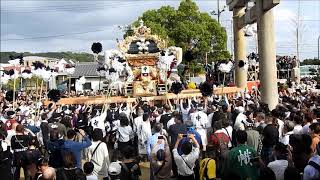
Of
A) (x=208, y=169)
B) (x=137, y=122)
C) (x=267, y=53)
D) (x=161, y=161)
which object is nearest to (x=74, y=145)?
(x=161, y=161)

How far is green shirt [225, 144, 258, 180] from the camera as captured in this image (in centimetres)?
634

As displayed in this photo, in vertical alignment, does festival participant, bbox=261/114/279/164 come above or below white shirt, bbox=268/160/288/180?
above

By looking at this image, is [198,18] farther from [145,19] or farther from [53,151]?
[53,151]

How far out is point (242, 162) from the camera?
20.8ft

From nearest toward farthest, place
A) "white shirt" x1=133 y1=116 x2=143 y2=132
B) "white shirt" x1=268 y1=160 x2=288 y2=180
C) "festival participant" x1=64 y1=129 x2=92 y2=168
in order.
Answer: "white shirt" x1=268 y1=160 x2=288 y2=180, "festival participant" x1=64 y1=129 x2=92 y2=168, "white shirt" x1=133 y1=116 x2=143 y2=132

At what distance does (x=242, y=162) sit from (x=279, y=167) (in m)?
0.60

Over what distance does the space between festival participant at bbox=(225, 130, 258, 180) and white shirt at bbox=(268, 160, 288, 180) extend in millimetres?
461

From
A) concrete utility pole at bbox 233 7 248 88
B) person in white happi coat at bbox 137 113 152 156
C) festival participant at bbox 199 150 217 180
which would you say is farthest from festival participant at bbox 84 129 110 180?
concrete utility pole at bbox 233 7 248 88

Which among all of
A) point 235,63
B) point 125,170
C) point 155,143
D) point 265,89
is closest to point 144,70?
point 235,63

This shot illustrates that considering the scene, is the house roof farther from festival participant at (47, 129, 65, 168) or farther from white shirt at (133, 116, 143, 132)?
festival participant at (47, 129, 65, 168)

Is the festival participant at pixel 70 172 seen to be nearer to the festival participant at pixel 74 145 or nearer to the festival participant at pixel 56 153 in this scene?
the festival participant at pixel 74 145

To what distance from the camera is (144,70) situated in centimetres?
2433

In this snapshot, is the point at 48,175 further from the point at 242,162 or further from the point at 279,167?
the point at 279,167

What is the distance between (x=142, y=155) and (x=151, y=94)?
1207 cm
